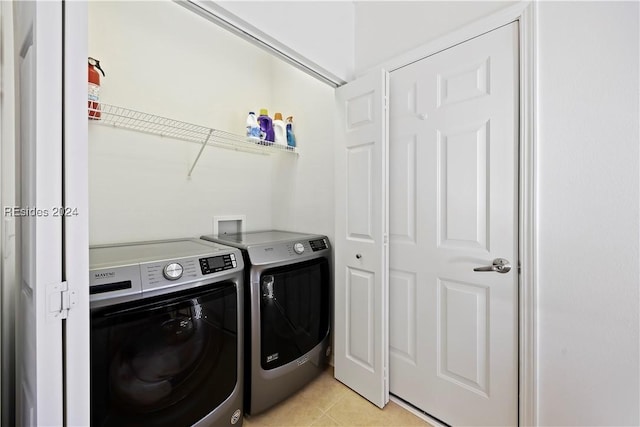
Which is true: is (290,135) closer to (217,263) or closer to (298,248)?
(298,248)

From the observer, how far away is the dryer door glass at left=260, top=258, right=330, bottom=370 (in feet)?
4.85

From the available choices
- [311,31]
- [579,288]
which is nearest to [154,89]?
[311,31]

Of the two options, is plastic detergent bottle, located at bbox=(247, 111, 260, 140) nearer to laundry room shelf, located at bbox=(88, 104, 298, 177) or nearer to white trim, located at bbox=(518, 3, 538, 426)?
laundry room shelf, located at bbox=(88, 104, 298, 177)

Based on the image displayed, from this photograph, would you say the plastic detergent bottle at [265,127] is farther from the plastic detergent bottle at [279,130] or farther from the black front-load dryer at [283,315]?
the black front-load dryer at [283,315]

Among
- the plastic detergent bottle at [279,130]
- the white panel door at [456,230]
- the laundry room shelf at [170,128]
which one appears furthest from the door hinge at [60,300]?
the plastic detergent bottle at [279,130]

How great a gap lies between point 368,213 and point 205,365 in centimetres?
116

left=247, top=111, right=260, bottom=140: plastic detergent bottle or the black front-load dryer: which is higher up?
left=247, top=111, right=260, bottom=140: plastic detergent bottle

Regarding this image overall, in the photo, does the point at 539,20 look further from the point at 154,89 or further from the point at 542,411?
the point at 154,89

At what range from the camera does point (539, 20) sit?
1.12 meters

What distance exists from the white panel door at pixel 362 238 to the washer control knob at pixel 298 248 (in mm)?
258

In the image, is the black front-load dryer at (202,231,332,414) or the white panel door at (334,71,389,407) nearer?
the black front-load dryer at (202,231,332,414)

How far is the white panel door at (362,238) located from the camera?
1.56m

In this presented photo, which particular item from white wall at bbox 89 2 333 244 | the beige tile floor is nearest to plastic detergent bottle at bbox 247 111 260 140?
white wall at bbox 89 2 333 244

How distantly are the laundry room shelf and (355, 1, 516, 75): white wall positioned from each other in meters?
0.91
